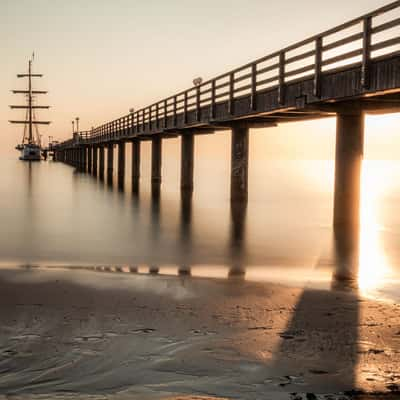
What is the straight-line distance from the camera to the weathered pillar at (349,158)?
14969mm

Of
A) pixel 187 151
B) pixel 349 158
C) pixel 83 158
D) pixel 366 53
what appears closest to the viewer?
pixel 366 53

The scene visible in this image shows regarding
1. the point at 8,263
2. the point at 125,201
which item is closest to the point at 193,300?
the point at 8,263

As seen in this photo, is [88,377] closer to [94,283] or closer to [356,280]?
[94,283]

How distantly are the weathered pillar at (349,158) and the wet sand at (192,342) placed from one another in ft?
23.7

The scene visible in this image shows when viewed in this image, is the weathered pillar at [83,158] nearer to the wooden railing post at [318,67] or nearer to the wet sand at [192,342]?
the wooden railing post at [318,67]

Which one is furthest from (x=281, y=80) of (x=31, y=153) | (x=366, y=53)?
(x=31, y=153)

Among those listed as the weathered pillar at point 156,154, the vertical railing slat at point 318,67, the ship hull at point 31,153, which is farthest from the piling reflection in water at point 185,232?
the ship hull at point 31,153

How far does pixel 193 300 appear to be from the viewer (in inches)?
287

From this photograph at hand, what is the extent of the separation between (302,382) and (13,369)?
234cm

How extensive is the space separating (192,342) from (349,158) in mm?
10527

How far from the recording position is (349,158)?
14977 mm

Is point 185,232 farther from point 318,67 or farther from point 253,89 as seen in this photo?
point 318,67

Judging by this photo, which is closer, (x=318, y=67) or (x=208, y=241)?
(x=318, y=67)

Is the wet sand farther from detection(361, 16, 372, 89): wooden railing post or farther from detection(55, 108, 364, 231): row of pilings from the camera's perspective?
detection(55, 108, 364, 231): row of pilings
